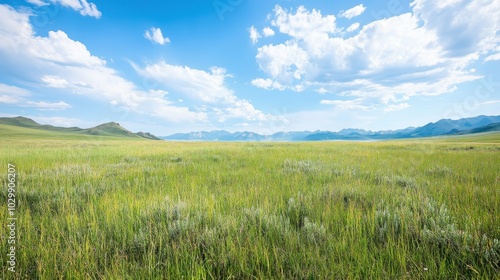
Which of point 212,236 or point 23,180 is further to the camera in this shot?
point 23,180

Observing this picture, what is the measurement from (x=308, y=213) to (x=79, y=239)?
3249mm

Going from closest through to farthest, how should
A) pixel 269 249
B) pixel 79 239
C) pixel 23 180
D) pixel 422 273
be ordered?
pixel 422 273 < pixel 269 249 < pixel 79 239 < pixel 23 180

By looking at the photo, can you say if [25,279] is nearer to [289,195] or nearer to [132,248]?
[132,248]

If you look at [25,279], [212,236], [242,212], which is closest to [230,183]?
[242,212]

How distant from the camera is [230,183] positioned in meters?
5.83

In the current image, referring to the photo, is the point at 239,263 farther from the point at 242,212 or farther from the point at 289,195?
the point at 289,195

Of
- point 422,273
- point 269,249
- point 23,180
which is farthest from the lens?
point 23,180

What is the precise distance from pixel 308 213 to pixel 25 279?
348 cm

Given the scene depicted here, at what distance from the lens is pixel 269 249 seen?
2.45 metres

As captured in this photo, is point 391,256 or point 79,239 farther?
point 79,239

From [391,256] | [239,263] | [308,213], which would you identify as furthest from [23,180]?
[391,256]

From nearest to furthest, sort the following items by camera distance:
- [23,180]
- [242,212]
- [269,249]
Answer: [269,249] < [242,212] < [23,180]

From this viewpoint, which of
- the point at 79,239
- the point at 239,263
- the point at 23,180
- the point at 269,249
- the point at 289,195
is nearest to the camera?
the point at 239,263

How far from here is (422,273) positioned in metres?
1.96
